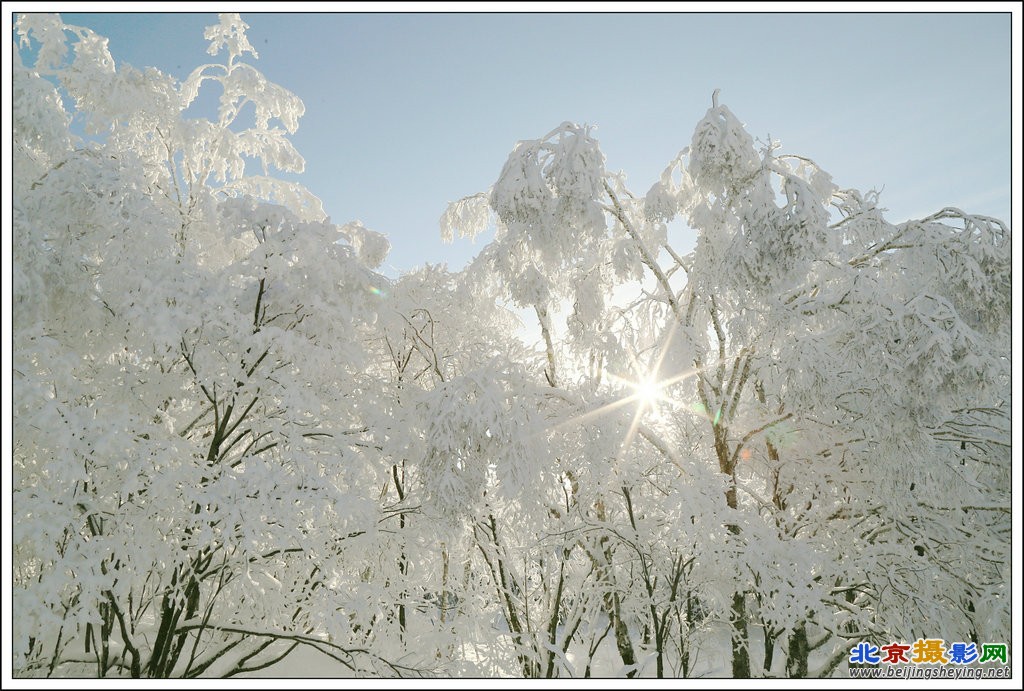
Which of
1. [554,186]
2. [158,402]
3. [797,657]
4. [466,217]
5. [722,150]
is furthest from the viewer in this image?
[466,217]

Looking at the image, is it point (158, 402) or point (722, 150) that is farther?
point (722, 150)

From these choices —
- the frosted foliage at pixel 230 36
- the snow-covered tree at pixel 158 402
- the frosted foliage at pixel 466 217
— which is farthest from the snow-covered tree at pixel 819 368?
the frosted foliage at pixel 230 36

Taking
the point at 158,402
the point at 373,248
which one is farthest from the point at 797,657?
the point at 158,402

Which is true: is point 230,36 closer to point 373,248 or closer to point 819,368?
point 373,248

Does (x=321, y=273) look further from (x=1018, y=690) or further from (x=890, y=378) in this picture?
(x=1018, y=690)

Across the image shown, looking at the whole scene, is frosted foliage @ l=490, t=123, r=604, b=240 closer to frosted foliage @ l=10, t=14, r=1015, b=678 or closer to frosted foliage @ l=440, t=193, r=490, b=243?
frosted foliage @ l=10, t=14, r=1015, b=678

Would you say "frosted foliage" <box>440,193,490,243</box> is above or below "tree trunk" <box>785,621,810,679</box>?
above

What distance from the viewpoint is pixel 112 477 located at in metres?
3.85

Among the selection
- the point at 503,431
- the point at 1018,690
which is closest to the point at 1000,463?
the point at 1018,690

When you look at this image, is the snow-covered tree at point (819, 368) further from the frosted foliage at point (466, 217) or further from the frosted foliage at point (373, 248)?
the frosted foliage at point (466, 217)

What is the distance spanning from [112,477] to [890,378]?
6.03m

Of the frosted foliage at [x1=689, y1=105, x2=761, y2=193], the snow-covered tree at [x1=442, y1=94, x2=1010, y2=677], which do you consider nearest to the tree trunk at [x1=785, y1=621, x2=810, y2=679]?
the snow-covered tree at [x1=442, y1=94, x2=1010, y2=677]

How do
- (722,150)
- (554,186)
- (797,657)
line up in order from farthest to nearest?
(797,657)
(554,186)
(722,150)

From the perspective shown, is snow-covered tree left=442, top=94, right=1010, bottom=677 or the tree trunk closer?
snow-covered tree left=442, top=94, right=1010, bottom=677
